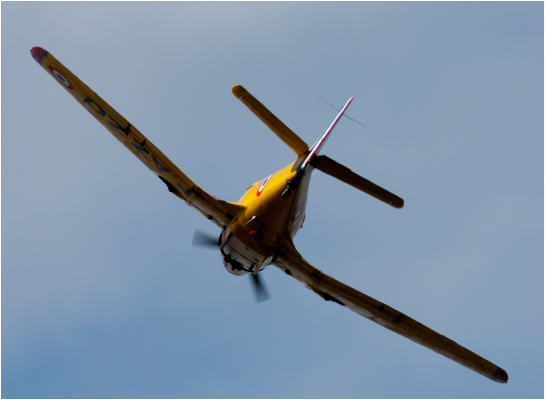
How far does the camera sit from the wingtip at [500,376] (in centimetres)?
2992

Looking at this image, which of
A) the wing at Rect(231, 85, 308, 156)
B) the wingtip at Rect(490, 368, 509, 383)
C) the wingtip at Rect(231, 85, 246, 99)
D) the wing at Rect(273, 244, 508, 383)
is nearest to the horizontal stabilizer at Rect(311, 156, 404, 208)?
the wing at Rect(231, 85, 308, 156)

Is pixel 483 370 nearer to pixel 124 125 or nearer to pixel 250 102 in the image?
pixel 250 102

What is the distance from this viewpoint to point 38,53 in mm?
25062

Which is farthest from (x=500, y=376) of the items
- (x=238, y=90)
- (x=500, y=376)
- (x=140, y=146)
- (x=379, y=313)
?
(x=140, y=146)

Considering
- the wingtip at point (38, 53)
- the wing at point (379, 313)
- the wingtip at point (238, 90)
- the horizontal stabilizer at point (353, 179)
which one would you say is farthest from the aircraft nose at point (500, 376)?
the wingtip at point (38, 53)

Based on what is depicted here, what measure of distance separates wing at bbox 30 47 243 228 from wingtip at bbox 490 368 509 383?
45.4 feet

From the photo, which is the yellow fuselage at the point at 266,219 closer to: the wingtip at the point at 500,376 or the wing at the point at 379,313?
the wing at the point at 379,313

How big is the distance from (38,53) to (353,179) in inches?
516

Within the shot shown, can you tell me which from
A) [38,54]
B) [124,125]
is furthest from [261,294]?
[38,54]

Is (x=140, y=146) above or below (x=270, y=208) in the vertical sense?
above

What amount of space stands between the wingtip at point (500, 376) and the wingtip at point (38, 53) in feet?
76.9

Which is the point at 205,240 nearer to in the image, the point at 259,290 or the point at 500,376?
the point at 259,290

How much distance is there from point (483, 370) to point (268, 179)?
43.1 ft

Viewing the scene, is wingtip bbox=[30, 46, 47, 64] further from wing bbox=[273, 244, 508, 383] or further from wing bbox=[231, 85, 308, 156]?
wing bbox=[273, 244, 508, 383]
